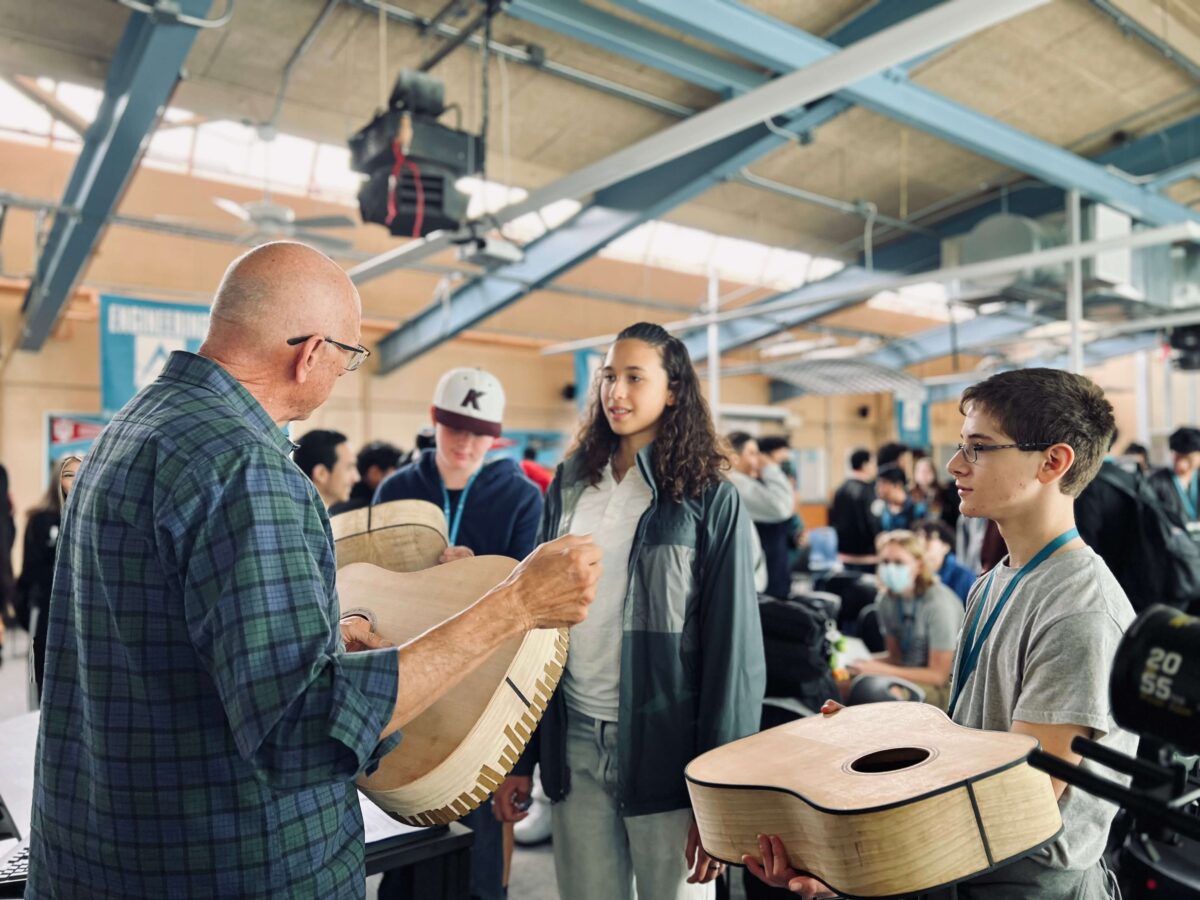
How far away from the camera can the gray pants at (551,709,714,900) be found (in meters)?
1.67

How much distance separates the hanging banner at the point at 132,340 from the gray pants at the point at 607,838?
571 cm

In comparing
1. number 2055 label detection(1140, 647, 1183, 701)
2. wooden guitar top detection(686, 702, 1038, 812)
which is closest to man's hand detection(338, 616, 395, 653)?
wooden guitar top detection(686, 702, 1038, 812)

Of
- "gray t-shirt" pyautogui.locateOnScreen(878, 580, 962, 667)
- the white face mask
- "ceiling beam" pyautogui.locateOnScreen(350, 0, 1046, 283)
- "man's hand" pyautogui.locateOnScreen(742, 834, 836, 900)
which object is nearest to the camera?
"man's hand" pyautogui.locateOnScreen(742, 834, 836, 900)

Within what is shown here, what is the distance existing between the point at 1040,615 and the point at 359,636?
43.1 inches

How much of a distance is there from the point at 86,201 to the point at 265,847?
5816 millimetres

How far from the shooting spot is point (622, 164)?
185 inches

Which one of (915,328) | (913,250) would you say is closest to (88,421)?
(913,250)

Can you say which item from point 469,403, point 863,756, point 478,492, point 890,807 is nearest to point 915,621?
point 478,492

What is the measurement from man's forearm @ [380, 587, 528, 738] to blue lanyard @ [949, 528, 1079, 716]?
75 centimetres

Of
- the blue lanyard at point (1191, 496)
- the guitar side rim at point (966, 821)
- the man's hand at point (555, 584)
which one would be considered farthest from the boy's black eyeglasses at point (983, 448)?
the blue lanyard at point (1191, 496)

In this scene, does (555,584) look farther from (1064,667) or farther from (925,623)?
(925,623)

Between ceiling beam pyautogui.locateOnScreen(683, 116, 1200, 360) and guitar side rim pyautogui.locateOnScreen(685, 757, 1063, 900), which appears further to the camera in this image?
ceiling beam pyautogui.locateOnScreen(683, 116, 1200, 360)

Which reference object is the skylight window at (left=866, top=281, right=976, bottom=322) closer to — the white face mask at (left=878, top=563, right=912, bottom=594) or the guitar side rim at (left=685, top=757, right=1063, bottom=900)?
the white face mask at (left=878, top=563, right=912, bottom=594)

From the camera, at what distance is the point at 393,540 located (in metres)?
1.83
